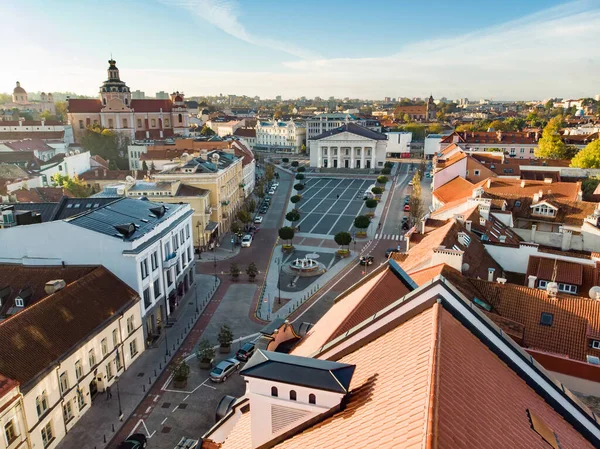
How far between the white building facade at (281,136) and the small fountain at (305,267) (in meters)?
125

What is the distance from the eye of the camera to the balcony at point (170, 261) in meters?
43.9

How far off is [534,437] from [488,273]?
→ 25.4 metres

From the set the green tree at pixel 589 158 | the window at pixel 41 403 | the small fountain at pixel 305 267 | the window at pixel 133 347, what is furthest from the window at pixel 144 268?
the green tree at pixel 589 158

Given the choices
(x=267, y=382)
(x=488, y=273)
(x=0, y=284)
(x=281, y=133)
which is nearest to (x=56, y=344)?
(x=0, y=284)

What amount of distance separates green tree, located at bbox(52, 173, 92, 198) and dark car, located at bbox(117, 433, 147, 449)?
63262 millimetres

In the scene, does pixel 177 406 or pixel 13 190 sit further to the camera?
pixel 13 190

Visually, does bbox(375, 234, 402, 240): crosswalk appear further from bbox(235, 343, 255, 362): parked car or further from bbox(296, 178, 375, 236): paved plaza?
bbox(235, 343, 255, 362): parked car

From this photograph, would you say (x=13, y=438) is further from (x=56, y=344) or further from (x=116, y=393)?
(x=116, y=393)

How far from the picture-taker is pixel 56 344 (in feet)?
96.8

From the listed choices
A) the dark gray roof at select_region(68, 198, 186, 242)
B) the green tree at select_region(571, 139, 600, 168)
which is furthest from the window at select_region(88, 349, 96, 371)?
the green tree at select_region(571, 139, 600, 168)

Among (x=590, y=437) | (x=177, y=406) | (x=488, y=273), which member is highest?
(x=590, y=437)

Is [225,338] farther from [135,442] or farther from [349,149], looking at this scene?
[349,149]

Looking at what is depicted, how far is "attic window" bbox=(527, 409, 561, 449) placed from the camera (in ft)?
37.7

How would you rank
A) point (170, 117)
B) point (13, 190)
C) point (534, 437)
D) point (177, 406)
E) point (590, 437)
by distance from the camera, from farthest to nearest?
point (170, 117) → point (13, 190) → point (177, 406) → point (590, 437) → point (534, 437)
